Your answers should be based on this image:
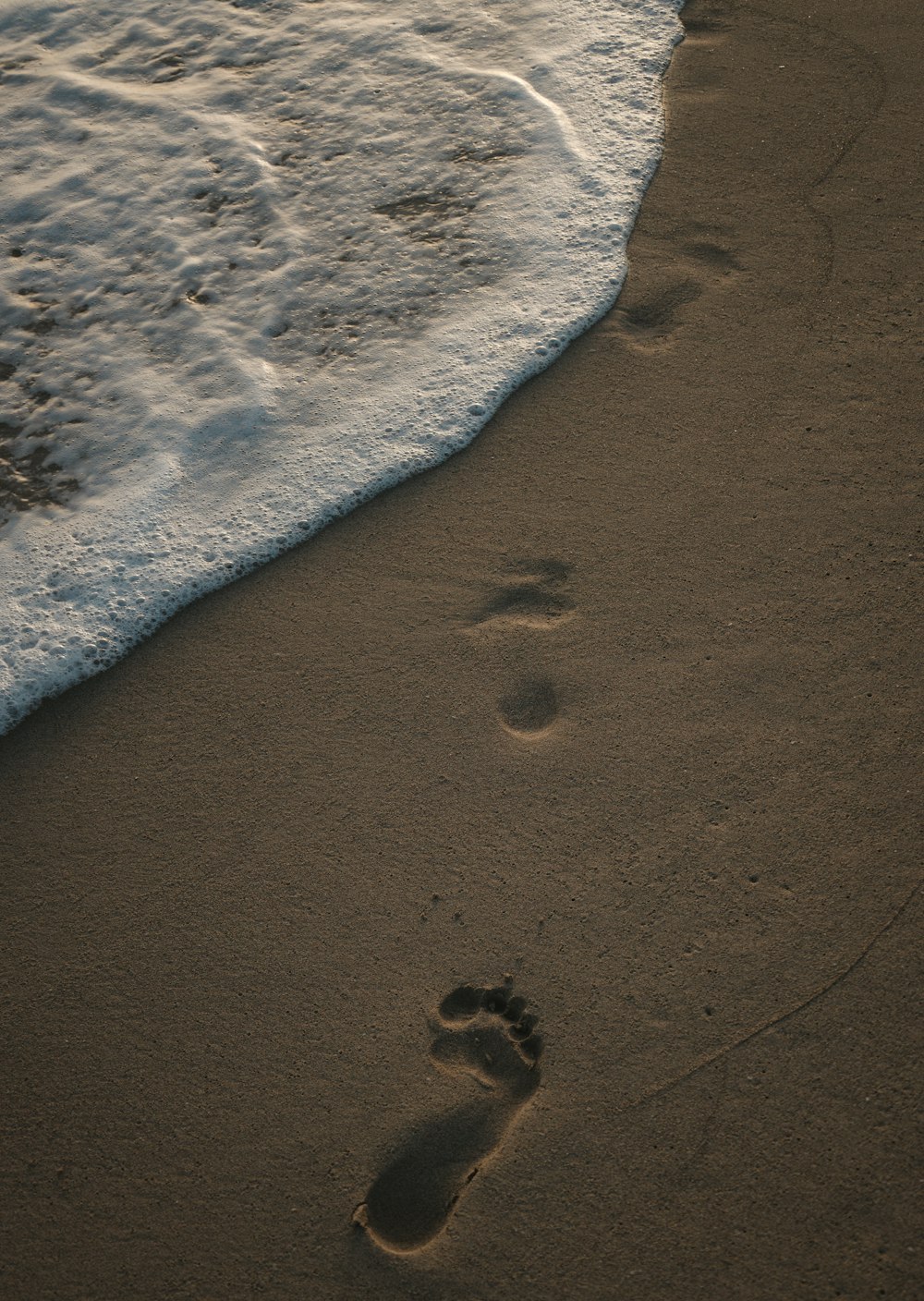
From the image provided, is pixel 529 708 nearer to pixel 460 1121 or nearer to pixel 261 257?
pixel 460 1121

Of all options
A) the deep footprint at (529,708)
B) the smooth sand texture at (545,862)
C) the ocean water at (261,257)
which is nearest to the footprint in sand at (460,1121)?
the smooth sand texture at (545,862)

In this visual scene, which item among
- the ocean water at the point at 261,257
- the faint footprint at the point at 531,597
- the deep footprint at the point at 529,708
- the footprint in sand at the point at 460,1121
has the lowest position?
the footprint in sand at the point at 460,1121

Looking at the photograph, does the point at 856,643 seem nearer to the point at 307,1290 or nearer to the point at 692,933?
the point at 692,933

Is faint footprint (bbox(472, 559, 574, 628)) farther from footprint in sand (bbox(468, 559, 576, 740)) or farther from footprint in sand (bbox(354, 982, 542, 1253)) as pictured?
footprint in sand (bbox(354, 982, 542, 1253))

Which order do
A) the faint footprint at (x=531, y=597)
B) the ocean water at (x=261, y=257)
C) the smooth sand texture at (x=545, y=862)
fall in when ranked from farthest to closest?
1. the ocean water at (x=261, y=257)
2. the faint footprint at (x=531, y=597)
3. the smooth sand texture at (x=545, y=862)

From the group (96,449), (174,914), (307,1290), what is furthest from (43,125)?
(307,1290)

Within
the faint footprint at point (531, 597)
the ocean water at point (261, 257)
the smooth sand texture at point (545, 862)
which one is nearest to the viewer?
the smooth sand texture at point (545, 862)

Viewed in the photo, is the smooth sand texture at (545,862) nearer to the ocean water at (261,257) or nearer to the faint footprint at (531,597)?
the faint footprint at (531,597)

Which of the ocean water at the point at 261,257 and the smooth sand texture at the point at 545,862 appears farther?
the ocean water at the point at 261,257
